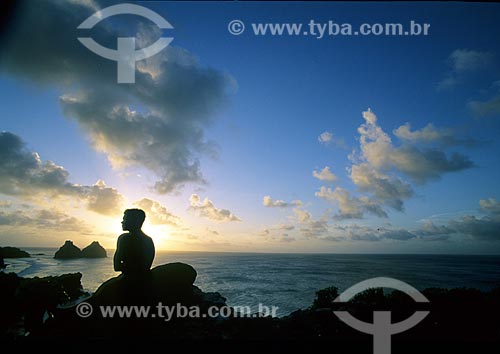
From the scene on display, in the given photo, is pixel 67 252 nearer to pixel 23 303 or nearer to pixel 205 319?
pixel 23 303

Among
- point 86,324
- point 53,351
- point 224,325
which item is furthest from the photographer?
point 224,325

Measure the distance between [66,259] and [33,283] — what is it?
79921 mm

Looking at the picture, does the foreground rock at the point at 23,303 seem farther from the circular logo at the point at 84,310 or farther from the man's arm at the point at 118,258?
the man's arm at the point at 118,258

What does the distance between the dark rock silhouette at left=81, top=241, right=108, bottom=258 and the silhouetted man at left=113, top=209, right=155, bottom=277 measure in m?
94.5

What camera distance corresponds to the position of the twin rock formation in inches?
3031

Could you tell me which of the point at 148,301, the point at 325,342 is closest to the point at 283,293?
the point at 148,301

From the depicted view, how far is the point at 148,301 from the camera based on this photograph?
5676mm

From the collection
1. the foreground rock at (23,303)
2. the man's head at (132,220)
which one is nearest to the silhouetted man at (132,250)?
the man's head at (132,220)

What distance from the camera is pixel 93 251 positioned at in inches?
3346

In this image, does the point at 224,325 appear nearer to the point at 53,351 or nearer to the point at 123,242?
the point at 123,242

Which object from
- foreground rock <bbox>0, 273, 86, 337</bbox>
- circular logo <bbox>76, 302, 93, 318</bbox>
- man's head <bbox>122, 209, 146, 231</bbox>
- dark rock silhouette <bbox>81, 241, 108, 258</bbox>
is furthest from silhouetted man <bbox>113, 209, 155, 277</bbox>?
dark rock silhouette <bbox>81, 241, 108, 258</bbox>

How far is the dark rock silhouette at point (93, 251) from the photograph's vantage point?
83.7m

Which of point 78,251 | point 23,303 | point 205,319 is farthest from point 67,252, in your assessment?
point 205,319

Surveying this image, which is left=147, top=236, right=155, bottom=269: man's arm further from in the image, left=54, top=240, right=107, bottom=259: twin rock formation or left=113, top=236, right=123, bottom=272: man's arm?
left=54, top=240, right=107, bottom=259: twin rock formation
